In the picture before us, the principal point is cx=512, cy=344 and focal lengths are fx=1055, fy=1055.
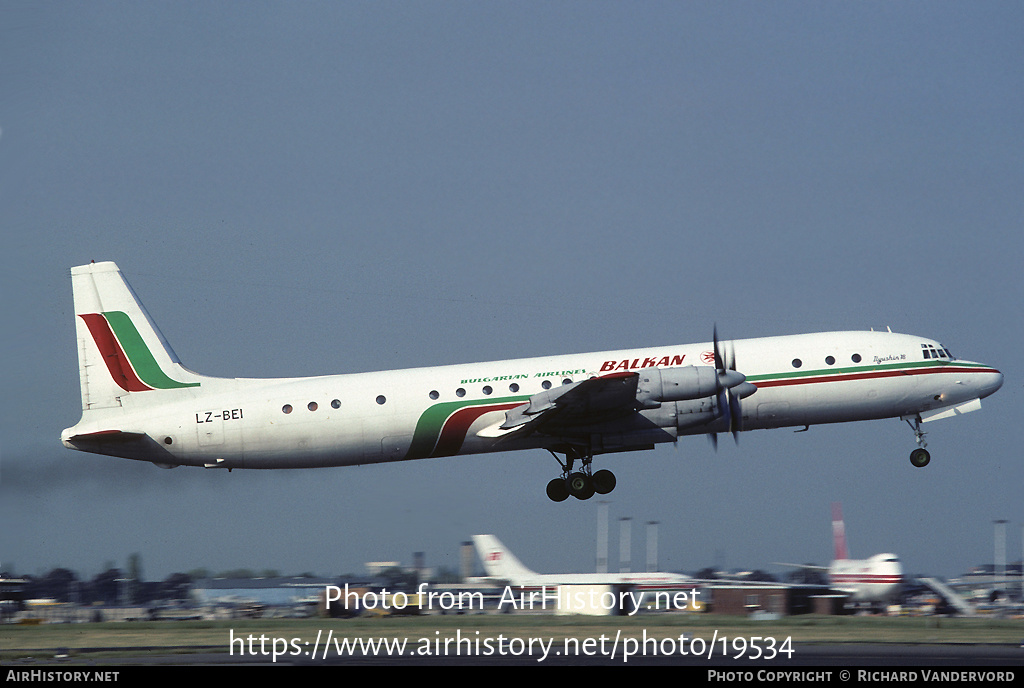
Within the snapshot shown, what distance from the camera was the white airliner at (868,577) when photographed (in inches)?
1750

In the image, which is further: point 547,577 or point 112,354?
point 547,577

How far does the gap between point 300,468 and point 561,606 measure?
13088mm

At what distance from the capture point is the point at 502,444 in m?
30.4

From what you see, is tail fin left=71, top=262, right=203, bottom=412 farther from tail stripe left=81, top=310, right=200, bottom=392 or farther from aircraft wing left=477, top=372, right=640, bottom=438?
aircraft wing left=477, top=372, right=640, bottom=438

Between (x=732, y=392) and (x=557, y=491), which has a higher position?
(x=732, y=392)

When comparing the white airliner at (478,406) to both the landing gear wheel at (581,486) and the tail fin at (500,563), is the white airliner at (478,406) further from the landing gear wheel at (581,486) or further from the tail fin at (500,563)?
the tail fin at (500,563)

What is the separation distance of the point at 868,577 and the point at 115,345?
32.2 m

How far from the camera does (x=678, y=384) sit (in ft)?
92.0

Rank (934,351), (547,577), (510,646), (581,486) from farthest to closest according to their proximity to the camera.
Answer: (547,577)
(934,351)
(581,486)
(510,646)

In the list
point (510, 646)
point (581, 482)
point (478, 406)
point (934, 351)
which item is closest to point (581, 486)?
point (581, 482)

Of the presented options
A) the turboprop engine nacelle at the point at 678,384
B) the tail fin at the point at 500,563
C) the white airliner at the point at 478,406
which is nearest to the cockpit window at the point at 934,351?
the white airliner at the point at 478,406

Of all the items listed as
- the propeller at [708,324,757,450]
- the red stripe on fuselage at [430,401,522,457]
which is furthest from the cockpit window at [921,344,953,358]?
the red stripe on fuselage at [430,401,522,457]

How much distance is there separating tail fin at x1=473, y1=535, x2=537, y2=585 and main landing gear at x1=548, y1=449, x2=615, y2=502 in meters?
13.9

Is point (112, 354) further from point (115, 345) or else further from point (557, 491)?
point (557, 491)
